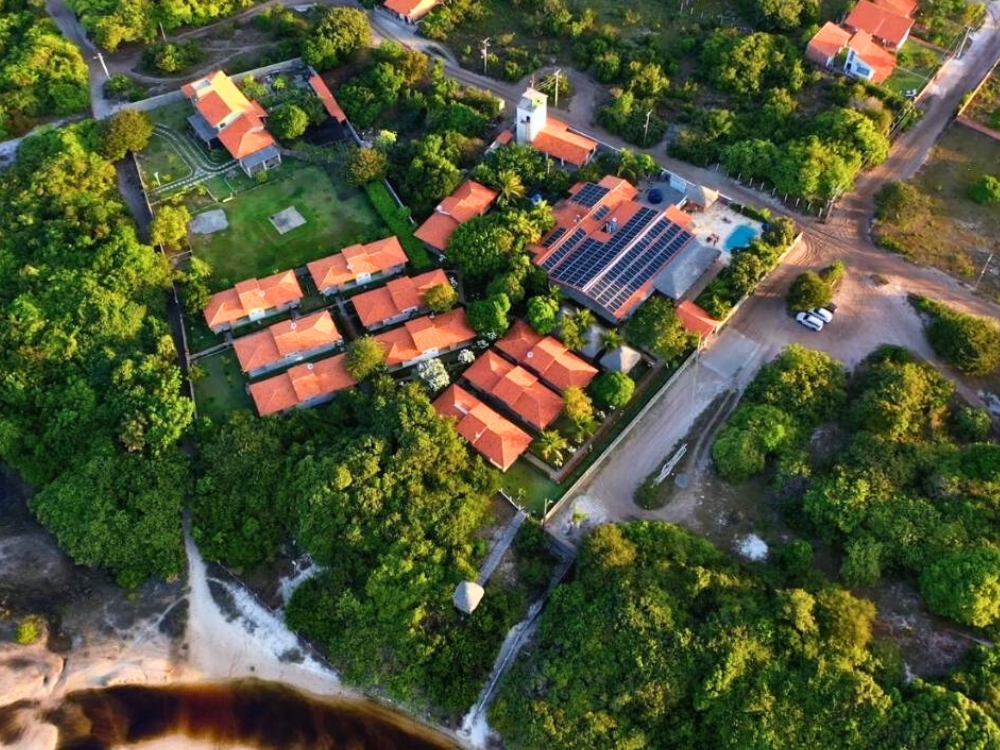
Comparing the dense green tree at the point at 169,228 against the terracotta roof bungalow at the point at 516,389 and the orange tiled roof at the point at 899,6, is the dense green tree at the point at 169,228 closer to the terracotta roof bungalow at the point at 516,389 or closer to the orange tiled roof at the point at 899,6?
the terracotta roof bungalow at the point at 516,389

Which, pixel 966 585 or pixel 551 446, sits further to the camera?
pixel 551 446

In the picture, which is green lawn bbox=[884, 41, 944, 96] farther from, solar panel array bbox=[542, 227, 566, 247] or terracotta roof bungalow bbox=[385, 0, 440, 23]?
terracotta roof bungalow bbox=[385, 0, 440, 23]

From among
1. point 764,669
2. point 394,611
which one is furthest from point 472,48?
point 764,669

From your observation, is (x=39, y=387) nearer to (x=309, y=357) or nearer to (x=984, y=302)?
(x=309, y=357)

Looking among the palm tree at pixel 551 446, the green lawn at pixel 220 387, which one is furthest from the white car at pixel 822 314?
the green lawn at pixel 220 387

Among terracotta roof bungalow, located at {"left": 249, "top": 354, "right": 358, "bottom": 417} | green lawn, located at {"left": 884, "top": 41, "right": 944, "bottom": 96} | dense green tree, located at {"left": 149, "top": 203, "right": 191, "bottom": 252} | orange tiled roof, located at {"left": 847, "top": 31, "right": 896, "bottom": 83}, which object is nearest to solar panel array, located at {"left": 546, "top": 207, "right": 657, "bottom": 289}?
terracotta roof bungalow, located at {"left": 249, "top": 354, "right": 358, "bottom": 417}

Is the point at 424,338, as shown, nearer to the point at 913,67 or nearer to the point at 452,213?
the point at 452,213

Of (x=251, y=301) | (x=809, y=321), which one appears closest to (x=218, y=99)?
(x=251, y=301)
